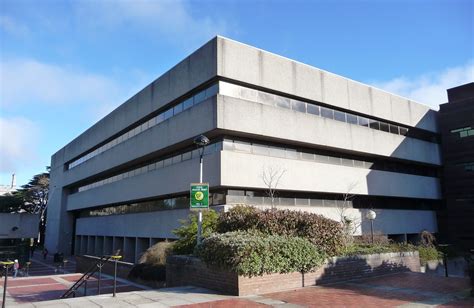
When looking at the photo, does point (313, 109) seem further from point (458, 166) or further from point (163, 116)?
point (458, 166)

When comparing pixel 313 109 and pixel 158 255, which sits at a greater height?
pixel 313 109

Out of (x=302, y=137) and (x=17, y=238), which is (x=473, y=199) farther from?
(x=17, y=238)

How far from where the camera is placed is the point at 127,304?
9445 mm

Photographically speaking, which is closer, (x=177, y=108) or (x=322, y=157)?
(x=177, y=108)

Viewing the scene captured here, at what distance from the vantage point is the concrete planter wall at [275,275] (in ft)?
35.8

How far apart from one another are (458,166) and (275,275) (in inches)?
1054

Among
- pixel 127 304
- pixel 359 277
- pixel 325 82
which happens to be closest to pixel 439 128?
pixel 325 82

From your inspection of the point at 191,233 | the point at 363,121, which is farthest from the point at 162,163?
the point at 363,121

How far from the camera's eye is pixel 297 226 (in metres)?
13.4

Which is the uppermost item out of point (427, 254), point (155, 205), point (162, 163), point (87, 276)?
point (162, 163)

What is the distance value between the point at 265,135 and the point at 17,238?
3002 cm

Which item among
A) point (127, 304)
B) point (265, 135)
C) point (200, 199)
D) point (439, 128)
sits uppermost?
point (439, 128)

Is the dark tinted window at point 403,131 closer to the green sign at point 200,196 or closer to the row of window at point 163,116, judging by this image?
the row of window at point 163,116

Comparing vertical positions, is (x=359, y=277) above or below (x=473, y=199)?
below
